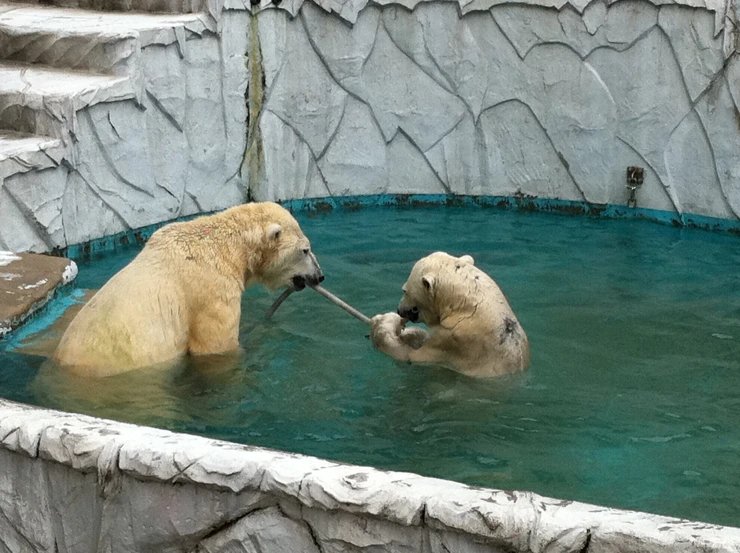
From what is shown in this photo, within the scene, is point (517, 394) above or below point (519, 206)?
below

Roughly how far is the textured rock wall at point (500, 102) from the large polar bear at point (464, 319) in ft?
13.3

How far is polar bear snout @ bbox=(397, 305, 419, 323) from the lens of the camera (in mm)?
5426

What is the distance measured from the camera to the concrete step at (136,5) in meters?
8.53

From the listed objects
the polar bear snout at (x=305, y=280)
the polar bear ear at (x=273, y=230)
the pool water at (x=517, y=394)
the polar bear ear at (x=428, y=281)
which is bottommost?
the pool water at (x=517, y=394)

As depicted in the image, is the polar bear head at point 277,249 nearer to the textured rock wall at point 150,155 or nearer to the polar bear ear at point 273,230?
the polar bear ear at point 273,230

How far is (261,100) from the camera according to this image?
29.4ft

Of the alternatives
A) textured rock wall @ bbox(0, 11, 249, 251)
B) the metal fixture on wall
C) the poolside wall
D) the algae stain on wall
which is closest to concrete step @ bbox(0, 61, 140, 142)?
textured rock wall @ bbox(0, 11, 249, 251)

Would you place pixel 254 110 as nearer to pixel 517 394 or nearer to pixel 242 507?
pixel 517 394

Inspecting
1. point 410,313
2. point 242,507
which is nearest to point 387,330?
point 410,313

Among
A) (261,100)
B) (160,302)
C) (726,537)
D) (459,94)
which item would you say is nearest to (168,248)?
(160,302)

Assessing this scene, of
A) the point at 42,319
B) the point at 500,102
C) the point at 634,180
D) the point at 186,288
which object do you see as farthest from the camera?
the point at 500,102

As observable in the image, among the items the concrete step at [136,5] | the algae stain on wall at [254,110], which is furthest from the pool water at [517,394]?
the concrete step at [136,5]

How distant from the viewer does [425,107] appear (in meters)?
9.49

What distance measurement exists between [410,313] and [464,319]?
1.31 ft
